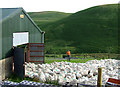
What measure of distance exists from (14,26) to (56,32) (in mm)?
29877

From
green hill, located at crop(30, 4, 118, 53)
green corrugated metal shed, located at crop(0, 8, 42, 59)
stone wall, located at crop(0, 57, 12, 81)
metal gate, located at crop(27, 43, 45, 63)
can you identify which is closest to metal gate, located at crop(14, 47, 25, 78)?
stone wall, located at crop(0, 57, 12, 81)

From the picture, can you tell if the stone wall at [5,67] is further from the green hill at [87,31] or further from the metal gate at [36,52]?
the green hill at [87,31]

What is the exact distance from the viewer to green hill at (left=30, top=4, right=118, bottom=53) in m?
34.4

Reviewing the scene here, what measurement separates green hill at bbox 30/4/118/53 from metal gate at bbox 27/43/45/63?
59.2ft

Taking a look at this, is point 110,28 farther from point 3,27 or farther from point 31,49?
point 3,27

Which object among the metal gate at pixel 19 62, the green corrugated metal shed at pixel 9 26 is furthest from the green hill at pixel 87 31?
the metal gate at pixel 19 62

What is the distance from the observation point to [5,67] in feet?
32.6

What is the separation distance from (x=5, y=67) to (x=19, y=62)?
2.71ft

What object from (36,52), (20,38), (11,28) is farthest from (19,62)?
→ (36,52)

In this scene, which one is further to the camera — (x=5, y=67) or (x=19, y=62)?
(x=19, y=62)

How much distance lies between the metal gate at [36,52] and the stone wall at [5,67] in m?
3.24

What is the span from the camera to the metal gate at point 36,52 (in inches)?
Result: 535

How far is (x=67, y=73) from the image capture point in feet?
32.5

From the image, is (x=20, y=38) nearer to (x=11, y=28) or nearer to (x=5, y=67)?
(x=11, y=28)
